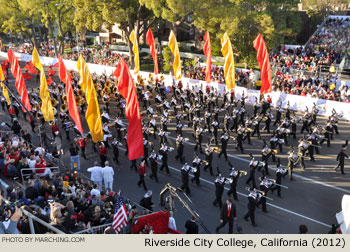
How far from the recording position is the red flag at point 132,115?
1317 cm

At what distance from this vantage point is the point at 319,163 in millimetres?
16734

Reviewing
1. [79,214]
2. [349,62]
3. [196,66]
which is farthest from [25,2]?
[79,214]

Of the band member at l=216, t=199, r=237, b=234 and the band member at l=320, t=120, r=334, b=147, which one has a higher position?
the band member at l=320, t=120, r=334, b=147

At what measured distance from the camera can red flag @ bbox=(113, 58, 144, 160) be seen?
13172 mm

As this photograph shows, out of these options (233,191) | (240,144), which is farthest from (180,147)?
(233,191)

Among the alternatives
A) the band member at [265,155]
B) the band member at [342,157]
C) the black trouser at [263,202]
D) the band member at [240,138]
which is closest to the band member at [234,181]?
the black trouser at [263,202]

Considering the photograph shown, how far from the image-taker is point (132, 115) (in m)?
13.4

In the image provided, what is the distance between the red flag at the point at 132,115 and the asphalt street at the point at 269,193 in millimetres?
1923

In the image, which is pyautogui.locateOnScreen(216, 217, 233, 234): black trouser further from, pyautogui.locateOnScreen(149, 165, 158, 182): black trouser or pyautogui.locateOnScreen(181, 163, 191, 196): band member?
pyautogui.locateOnScreen(149, 165, 158, 182): black trouser

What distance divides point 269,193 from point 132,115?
5.55 m

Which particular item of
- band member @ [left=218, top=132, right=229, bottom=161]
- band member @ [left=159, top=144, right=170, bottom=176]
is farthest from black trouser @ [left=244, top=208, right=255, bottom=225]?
band member @ [left=218, top=132, right=229, bottom=161]

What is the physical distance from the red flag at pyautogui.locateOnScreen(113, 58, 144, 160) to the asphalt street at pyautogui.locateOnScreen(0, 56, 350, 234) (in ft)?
6.31

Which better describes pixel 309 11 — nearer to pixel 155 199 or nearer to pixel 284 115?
pixel 284 115

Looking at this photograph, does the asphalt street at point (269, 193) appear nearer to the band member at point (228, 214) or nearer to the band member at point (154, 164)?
the band member at point (154, 164)
